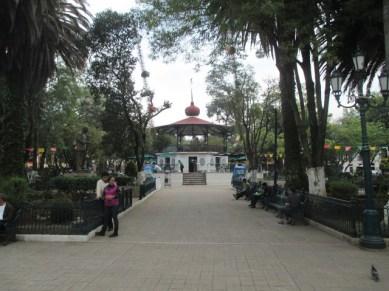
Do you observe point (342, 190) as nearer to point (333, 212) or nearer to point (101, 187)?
point (333, 212)

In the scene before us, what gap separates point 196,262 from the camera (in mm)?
7430

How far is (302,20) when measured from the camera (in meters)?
11.4

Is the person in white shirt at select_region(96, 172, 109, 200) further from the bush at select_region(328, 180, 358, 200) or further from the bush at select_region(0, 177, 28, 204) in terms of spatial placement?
the bush at select_region(328, 180, 358, 200)

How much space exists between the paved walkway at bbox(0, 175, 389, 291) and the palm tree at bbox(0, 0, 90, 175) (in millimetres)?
5319

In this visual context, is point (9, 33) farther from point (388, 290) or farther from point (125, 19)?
point (388, 290)

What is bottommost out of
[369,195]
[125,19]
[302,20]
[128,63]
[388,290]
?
[388,290]

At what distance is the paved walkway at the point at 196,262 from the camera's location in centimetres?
599

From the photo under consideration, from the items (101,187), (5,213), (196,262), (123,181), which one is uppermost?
(101,187)

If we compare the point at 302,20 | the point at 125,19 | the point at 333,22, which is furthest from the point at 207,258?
the point at 125,19

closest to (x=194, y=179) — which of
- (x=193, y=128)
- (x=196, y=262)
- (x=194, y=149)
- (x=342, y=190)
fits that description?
(x=193, y=128)

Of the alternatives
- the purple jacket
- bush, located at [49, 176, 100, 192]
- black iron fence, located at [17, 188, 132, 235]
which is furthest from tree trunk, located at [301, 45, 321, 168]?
bush, located at [49, 176, 100, 192]

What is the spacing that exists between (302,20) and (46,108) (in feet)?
82.7

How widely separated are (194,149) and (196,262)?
50501 mm

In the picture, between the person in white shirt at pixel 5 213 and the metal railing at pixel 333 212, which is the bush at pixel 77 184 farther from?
the metal railing at pixel 333 212
